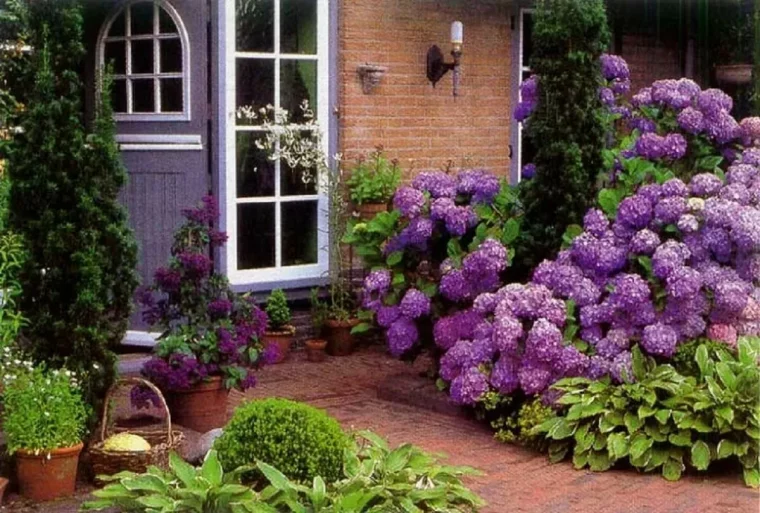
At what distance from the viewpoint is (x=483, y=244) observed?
739cm

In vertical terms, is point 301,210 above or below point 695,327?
above

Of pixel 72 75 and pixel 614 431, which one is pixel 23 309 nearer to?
pixel 72 75

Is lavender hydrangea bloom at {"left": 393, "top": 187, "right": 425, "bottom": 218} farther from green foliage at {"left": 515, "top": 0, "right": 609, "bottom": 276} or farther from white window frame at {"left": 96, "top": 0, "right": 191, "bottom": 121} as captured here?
white window frame at {"left": 96, "top": 0, "right": 191, "bottom": 121}

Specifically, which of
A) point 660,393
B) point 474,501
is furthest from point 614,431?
point 474,501

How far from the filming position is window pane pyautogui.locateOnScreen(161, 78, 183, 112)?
349 inches

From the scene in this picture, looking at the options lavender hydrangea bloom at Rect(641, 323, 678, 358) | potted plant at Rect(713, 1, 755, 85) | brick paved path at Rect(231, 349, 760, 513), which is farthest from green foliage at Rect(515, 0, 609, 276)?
potted plant at Rect(713, 1, 755, 85)

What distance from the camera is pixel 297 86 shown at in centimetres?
955

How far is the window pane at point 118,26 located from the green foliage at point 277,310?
2.28m

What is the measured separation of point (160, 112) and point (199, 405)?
9.16 feet

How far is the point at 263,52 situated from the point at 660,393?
4.41 meters

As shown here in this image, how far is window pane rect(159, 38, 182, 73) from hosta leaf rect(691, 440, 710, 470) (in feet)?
15.5

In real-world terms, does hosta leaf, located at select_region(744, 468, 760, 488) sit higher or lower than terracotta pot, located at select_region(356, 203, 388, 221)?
lower

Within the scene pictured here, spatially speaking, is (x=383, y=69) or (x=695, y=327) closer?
(x=695, y=327)

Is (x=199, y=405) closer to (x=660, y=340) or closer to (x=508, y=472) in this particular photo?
(x=508, y=472)
